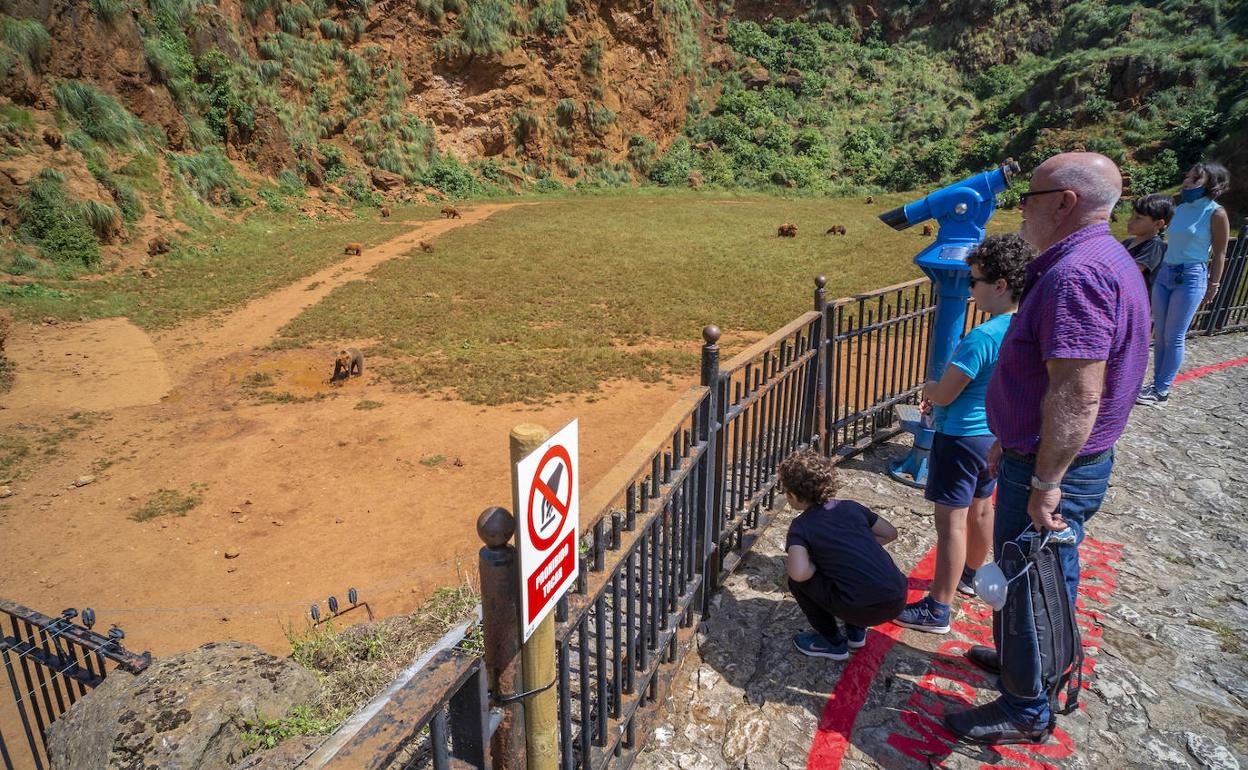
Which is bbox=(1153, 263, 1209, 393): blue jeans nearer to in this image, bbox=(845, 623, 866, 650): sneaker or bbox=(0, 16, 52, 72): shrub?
bbox=(845, 623, 866, 650): sneaker

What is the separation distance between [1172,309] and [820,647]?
15.6ft

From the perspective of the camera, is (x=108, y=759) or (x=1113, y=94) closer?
(x=108, y=759)

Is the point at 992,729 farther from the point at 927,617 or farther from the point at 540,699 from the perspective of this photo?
the point at 540,699

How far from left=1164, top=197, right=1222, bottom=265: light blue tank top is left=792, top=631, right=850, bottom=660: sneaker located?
478cm

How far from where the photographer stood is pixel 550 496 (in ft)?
4.44

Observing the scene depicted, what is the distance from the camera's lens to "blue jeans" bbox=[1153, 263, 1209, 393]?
18.1ft

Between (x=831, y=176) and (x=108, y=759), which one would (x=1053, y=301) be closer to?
(x=108, y=759)

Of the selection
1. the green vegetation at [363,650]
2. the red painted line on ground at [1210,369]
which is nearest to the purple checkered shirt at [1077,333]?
the green vegetation at [363,650]

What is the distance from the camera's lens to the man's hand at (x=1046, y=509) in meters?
2.14

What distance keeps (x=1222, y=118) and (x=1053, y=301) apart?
2804cm

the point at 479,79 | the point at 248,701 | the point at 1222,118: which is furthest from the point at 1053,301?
the point at 479,79

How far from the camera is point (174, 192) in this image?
1742 cm

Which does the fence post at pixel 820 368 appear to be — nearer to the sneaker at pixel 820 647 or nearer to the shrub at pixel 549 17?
the sneaker at pixel 820 647

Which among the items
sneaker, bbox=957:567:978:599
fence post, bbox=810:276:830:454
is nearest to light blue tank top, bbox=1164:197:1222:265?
fence post, bbox=810:276:830:454
